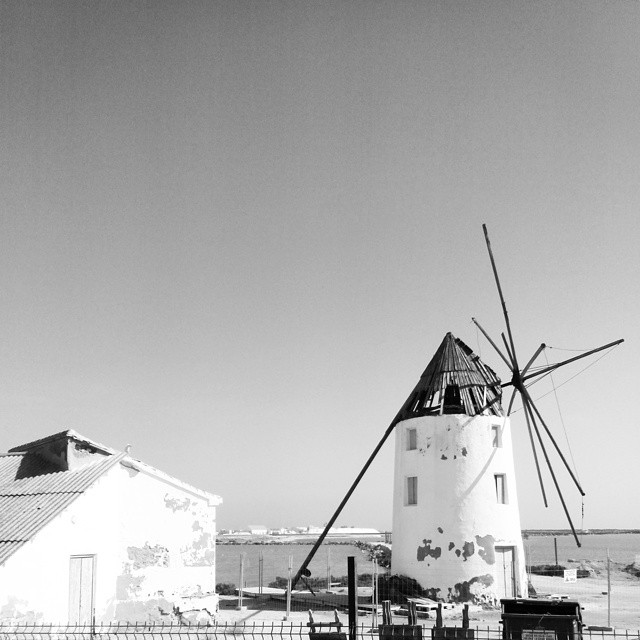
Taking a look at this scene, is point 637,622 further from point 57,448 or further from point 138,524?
point 57,448

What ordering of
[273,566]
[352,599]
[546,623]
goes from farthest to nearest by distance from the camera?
1. [273,566]
2. [546,623]
3. [352,599]

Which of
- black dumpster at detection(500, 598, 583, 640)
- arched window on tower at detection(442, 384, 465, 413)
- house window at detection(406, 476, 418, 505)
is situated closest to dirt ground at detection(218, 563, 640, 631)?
black dumpster at detection(500, 598, 583, 640)

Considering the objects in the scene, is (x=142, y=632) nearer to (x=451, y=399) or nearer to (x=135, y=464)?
(x=135, y=464)

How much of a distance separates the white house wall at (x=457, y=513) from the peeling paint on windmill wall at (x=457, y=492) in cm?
4

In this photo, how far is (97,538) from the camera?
1816 cm

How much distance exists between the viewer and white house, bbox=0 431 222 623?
16203mm

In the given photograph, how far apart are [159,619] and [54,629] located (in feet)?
12.8

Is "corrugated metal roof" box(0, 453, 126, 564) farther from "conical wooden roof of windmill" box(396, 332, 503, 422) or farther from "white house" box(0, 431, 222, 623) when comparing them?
"conical wooden roof of windmill" box(396, 332, 503, 422)

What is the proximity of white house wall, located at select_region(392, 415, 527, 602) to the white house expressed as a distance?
9.79m

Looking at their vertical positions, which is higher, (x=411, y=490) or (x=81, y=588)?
(x=411, y=490)

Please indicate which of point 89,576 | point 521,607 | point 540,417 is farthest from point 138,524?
point 540,417

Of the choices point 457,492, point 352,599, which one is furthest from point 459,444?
point 352,599

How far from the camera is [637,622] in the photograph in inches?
887

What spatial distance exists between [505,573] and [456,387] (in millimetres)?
7066
